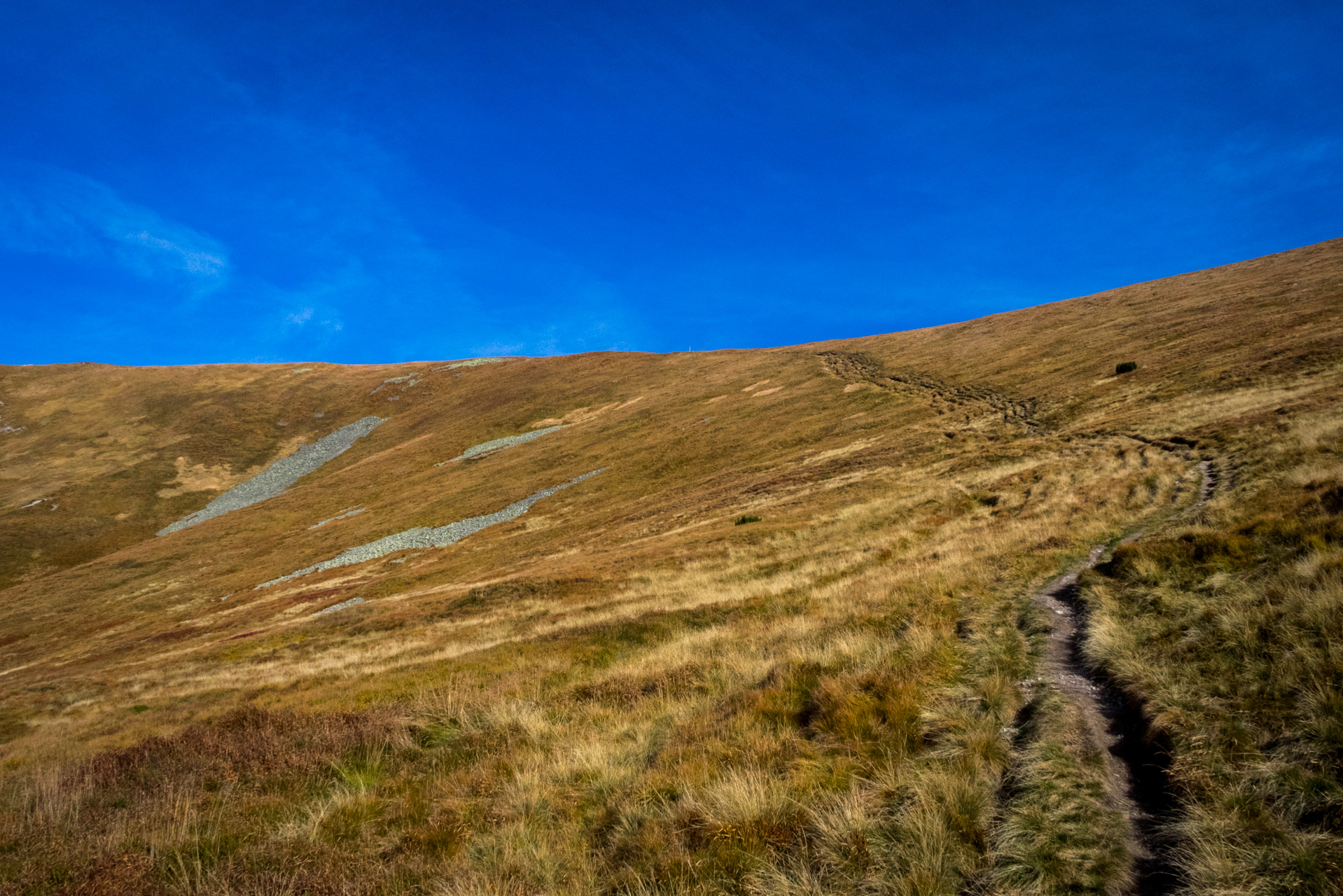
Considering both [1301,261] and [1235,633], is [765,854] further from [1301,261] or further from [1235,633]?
[1301,261]

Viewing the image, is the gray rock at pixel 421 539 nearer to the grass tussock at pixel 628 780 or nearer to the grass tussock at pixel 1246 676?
the grass tussock at pixel 628 780

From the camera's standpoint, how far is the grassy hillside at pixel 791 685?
200 inches

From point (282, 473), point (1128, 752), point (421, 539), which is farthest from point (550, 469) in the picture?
point (1128, 752)

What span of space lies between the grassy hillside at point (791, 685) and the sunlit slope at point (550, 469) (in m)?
0.55

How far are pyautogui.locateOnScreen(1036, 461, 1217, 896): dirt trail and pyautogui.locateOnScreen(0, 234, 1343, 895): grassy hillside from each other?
0.18 ft

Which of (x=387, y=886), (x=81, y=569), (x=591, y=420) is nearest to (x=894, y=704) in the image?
(x=387, y=886)

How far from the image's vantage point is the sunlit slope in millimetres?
26797

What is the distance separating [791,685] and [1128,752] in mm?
3929

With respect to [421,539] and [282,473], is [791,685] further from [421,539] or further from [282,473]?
[282,473]

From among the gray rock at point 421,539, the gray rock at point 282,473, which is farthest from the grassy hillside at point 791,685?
the gray rock at point 282,473

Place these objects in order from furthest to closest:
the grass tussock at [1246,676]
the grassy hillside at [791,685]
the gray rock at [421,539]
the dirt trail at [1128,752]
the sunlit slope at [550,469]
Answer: the gray rock at [421,539] → the sunlit slope at [550,469] → the grassy hillside at [791,685] → the dirt trail at [1128,752] → the grass tussock at [1246,676]

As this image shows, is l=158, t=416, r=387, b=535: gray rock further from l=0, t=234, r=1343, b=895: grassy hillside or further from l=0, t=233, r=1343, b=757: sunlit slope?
l=0, t=234, r=1343, b=895: grassy hillside

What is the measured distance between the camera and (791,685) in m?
8.64

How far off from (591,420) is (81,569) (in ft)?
201
